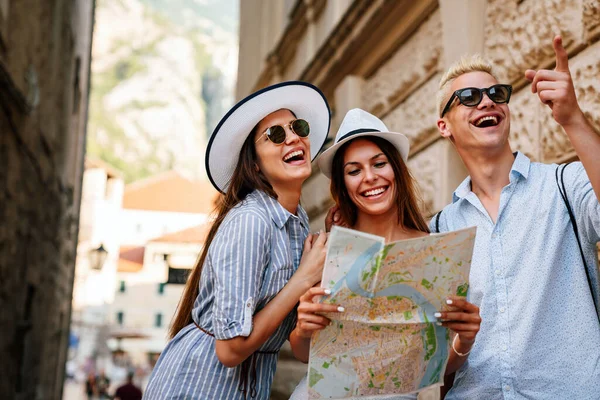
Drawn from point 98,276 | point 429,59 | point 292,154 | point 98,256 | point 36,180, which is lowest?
point 98,276

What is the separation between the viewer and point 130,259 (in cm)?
4209

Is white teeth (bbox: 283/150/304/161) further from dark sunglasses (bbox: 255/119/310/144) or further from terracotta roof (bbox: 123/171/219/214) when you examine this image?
terracotta roof (bbox: 123/171/219/214)

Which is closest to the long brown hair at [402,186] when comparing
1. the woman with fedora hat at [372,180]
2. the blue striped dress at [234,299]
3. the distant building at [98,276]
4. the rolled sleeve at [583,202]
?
the woman with fedora hat at [372,180]

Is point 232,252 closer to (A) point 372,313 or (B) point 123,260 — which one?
(A) point 372,313

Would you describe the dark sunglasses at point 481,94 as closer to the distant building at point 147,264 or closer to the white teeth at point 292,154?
the white teeth at point 292,154

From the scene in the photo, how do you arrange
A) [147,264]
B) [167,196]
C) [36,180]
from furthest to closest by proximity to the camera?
[167,196]
[147,264]
[36,180]

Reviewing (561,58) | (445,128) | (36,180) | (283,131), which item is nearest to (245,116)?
(283,131)

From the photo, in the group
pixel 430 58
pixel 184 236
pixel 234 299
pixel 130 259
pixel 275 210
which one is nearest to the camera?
pixel 234 299

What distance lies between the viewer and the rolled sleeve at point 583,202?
2047 mm

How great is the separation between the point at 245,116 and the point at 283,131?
150 millimetres

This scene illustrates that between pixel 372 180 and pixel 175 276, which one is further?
pixel 175 276

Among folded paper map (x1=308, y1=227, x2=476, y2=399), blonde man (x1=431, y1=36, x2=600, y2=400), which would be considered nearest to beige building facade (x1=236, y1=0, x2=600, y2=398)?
blonde man (x1=431, y1=36, x2=600, y2=400)

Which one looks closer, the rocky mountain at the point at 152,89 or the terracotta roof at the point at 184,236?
the terracotta roof at the point at 184,236

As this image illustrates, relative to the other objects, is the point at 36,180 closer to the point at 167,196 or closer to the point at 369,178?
the point at 369,178
